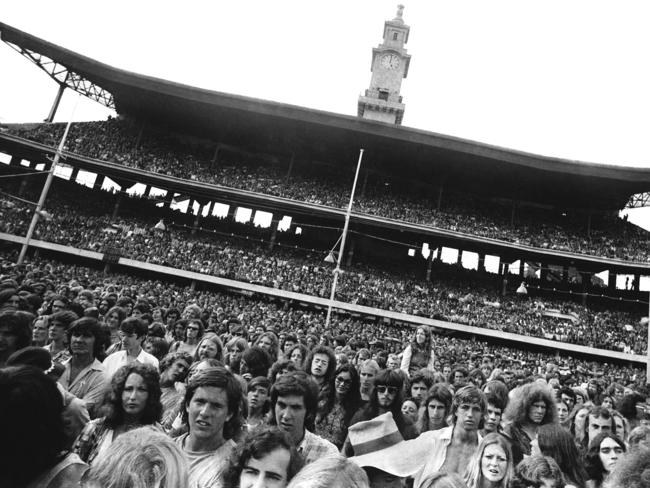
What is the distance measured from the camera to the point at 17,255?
27.1 metres

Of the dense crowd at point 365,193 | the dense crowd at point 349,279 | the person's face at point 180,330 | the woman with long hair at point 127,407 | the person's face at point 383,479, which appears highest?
the dense crowd at point 365,193

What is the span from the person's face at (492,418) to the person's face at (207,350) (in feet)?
11.1

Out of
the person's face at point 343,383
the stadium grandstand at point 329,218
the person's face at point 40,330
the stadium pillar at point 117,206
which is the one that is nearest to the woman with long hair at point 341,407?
the person's face at point 343,383

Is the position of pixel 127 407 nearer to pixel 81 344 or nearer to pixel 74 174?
pixel 81 344

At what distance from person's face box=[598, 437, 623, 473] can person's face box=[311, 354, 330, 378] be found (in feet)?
9.44

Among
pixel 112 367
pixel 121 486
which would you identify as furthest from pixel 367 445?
pixel 112 367

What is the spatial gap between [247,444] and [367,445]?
77.8 inches

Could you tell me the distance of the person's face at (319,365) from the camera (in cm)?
543

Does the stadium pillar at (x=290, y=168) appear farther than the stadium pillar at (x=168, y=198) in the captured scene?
No

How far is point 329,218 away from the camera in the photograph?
31000mm

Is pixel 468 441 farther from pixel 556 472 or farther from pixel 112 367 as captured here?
pixel 112 367

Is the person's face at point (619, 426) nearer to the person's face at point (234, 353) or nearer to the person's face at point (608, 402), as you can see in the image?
the person's face at point (608, 402)

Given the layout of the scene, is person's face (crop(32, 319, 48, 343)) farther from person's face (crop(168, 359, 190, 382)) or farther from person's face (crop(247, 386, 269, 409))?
person's face (crop(247, 386, 269, 409))

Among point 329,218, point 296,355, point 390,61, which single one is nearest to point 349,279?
point 329,218
